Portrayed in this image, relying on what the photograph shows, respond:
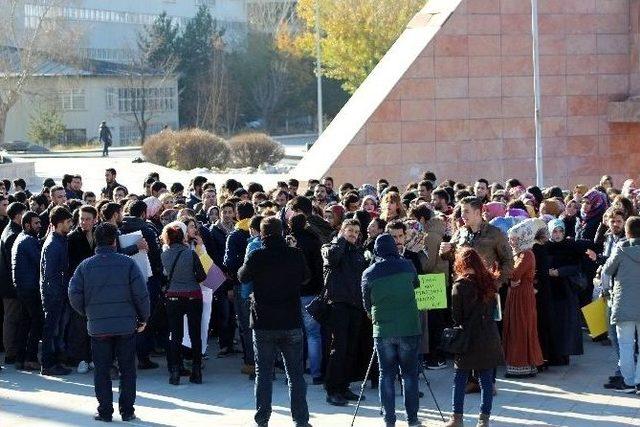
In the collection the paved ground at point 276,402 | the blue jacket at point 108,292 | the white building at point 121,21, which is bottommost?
the paved ground at point 276,402

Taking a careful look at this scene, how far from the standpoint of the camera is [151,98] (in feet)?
235

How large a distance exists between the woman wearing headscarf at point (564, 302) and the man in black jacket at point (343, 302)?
2379 mm

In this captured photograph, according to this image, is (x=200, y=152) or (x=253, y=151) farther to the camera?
(x=253, y=151)

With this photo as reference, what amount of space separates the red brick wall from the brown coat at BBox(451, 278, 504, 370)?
14.0m

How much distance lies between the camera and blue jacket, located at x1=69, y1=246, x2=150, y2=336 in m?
10.5

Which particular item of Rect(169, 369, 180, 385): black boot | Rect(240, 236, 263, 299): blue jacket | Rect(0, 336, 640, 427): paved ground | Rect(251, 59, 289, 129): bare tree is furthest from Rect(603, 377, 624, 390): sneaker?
Rect(251, 59, 289, 129): bare tree

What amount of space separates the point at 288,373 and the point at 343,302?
103 centimetres

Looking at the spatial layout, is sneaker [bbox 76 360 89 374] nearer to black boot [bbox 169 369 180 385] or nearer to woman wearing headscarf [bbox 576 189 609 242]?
black boot [bbox 169 369 180 385]

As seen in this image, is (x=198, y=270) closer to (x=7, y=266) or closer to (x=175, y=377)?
(x=175, y=377)

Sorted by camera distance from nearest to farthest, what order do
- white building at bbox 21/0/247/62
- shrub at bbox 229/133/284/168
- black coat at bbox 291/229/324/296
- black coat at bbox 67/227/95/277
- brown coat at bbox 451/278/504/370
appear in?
brown coat at bbox 451/278/504/370 → black coat at bbox 291/229/324/296 → black coat at bbox 67/227/95/277 → shrub at bbox 229/133/284/168 → white building at bbox 21/0/247/62

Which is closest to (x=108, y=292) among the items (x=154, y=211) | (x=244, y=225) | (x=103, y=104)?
(x=244, y=225)

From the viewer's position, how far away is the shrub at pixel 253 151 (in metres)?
41.6

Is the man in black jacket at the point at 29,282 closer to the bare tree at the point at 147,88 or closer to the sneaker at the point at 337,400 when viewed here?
the sneaker at the point at 337,400

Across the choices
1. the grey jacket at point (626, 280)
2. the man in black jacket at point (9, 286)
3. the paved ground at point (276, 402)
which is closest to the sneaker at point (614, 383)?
the paved ground at point (276, 402)
